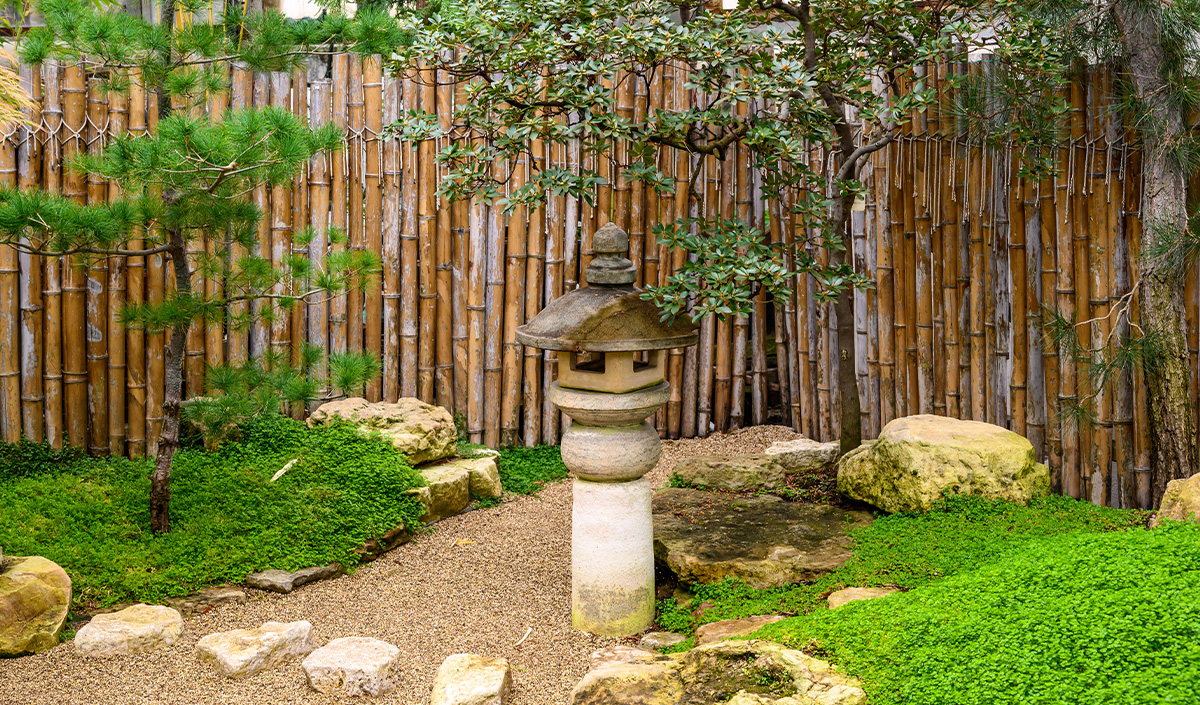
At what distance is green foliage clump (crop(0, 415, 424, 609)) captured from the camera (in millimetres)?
4062

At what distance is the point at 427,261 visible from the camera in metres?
5.93

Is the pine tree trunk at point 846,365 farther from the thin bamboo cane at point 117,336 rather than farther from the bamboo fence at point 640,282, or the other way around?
the thin bamboo cane at point 117,336

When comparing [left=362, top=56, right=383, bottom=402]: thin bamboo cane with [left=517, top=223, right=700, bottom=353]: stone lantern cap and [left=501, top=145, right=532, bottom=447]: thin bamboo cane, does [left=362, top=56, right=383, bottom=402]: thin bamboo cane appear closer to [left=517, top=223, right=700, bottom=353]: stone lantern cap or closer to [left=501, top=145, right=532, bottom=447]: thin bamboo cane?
[left=501, top=145, right=532, bottom=447]: thin bamboo cane

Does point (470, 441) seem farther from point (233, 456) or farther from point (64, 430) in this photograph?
point (64, 430)

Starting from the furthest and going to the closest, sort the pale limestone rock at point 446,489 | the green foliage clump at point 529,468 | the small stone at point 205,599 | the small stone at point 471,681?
1. the green foliage clump at point 529,468
2. the pale limestone rock at point 446,489
3. the small stone at point 205,599
4. the small stone at point 471,681

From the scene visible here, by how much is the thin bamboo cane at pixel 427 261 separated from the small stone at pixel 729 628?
296cm

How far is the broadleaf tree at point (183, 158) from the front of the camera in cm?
370

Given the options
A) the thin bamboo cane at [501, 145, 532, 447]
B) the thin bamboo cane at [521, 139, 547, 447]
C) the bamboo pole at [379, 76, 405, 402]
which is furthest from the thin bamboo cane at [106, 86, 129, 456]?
the thin bamboo cane at [521, 139, 547, 447]

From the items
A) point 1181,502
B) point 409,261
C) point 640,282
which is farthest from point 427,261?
point 1181,502

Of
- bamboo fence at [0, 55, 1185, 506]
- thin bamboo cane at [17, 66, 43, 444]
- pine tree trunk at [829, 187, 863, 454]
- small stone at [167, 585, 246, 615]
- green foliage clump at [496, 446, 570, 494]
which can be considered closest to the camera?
small stone at [167, 585, 246, 615]

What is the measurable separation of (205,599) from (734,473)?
2.62 meters

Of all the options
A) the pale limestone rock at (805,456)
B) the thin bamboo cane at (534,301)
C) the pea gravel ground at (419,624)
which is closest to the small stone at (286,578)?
the pea gravel ground at (419,624)

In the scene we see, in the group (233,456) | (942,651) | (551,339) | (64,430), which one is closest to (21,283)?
(64,430)

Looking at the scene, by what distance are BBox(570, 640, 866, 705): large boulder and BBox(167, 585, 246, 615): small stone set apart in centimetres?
179
